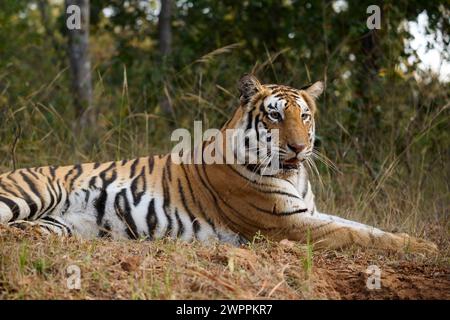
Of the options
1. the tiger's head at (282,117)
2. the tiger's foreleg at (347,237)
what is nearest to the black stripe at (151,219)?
the tiger's head at (282,117)

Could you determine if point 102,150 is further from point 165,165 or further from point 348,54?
point 348,54

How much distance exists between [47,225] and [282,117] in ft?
6.24

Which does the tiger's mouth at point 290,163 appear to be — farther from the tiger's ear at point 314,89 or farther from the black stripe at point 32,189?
the black stripe at point 32,189

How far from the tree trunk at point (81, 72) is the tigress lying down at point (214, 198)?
287cm

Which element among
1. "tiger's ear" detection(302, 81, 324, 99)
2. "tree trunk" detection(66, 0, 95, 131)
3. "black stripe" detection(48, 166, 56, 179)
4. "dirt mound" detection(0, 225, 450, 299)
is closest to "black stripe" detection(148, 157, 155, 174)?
"black stripe" detection(48, 166, 56, 179)

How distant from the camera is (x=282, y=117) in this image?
5.41 metres

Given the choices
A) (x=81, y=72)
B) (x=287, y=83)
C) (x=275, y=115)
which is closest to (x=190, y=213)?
(x=275, y=115)

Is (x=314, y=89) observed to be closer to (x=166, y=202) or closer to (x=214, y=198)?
(x=214, y=198)

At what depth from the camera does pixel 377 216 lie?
6488 mm

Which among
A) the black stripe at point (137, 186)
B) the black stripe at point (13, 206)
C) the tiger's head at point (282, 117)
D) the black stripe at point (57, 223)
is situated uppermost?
the tiger's head at point (282, 117)

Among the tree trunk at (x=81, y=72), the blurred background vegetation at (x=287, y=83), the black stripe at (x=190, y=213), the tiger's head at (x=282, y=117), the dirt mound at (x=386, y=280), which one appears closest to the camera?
the dirt mound at (x=386, y=280)

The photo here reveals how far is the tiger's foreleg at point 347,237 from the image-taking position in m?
5.18

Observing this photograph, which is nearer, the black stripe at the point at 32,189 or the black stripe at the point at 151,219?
the black stripe at the point at 32,189
